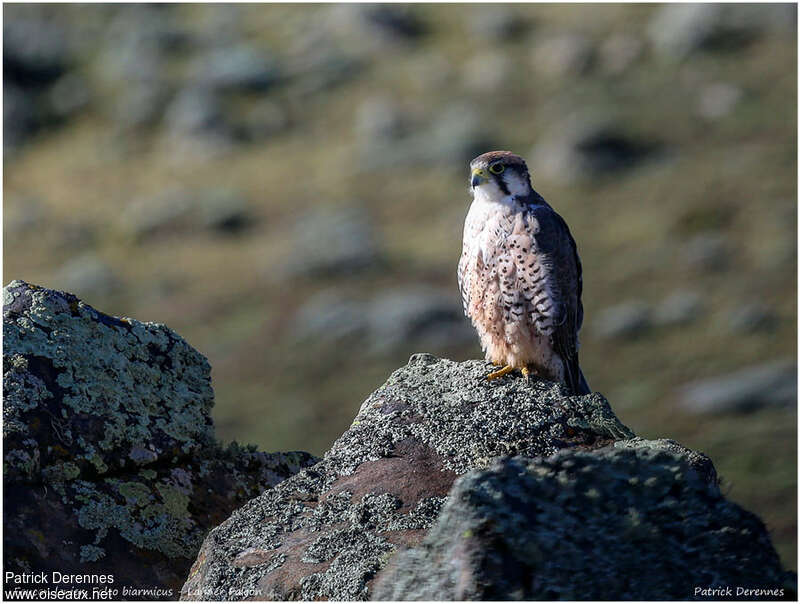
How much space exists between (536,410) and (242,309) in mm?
24753

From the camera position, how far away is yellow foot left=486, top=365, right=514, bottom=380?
21.8 ft

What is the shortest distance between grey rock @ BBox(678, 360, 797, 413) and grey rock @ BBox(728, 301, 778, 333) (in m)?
1.95

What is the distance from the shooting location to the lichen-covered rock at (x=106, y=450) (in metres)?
5.64

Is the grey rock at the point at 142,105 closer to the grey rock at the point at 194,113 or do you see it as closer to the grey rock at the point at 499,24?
the grey rock at the point at 194,113

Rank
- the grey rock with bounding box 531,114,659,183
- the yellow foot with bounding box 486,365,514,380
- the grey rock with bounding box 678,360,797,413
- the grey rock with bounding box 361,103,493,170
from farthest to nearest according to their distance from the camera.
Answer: the grey rock with bounding box 361,103,493,170 → the grey rock with bounding box 531,114,659,183 → the grey rock with bounding box 678,360,797,413 → the yellow foot with bounding box 486,365,514,380

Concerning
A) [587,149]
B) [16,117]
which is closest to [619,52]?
[587,149]

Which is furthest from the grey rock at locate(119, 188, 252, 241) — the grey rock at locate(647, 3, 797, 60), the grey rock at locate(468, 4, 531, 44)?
the grey rock at locate(647, 3, 797, 60)

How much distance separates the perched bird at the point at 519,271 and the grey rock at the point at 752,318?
20104 millimetres

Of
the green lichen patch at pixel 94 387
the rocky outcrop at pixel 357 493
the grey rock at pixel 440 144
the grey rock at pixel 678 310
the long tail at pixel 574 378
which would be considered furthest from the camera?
the grey rock at pixel 440 144

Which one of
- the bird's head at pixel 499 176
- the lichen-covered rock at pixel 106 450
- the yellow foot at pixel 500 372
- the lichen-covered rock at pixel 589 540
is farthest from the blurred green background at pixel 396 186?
the lichen-covered rock at pixel 589 540

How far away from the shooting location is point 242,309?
30.2 metres

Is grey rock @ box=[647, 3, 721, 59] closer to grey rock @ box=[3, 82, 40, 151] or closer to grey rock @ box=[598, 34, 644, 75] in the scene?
grey rock @ box=[598, 34, 644, 75]

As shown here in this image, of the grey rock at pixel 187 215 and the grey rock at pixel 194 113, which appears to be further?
the grey rock at pixel 194 113

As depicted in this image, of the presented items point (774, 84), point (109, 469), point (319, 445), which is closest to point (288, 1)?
point (774, 84)
